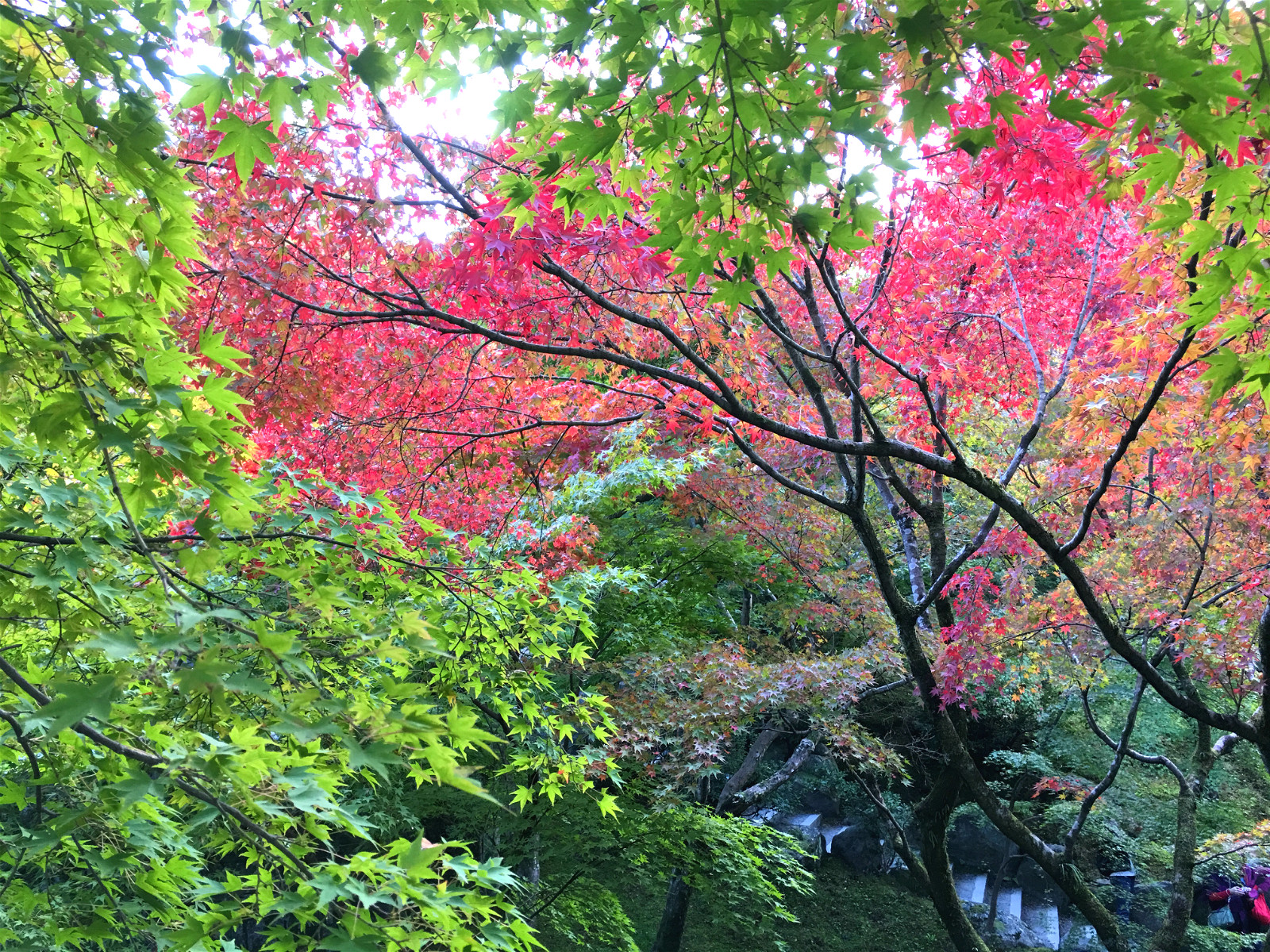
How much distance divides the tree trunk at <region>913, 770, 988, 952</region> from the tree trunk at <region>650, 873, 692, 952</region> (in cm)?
308

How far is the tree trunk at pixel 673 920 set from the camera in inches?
356

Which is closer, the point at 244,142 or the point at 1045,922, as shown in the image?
the point at 244,142

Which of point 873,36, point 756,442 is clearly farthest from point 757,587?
point 873,36

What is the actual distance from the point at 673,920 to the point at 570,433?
582 cm

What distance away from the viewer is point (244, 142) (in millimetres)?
2303

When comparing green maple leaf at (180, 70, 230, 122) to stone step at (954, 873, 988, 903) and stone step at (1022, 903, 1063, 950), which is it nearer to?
stone step at (1022, 903, 1063, 950)

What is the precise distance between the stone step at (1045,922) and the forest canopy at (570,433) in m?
0.12

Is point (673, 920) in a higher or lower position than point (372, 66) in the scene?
lower

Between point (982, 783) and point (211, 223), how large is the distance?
6574mm

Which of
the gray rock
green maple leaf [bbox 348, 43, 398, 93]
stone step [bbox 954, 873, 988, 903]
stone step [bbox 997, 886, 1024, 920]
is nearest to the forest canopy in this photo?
green maple leaf [bbox 348, 43, 398, 93]

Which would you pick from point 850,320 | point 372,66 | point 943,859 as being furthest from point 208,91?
point 943,859

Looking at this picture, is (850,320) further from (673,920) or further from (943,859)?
(673,920)

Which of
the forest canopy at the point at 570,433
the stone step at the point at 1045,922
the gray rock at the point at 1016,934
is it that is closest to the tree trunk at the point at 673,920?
the forest canopy at the point at 570,433

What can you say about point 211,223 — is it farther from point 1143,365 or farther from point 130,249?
point 1143,365
